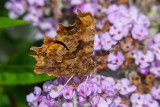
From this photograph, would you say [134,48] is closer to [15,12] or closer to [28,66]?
[28,66]

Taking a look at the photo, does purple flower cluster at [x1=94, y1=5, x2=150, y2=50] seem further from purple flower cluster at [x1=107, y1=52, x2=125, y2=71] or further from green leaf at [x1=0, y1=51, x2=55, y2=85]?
green leaf at [x1=0, y1=51, x2=55, y2=85]

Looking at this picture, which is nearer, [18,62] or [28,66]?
[28,66]

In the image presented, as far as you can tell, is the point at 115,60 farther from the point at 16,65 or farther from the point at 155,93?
the point at 16,65

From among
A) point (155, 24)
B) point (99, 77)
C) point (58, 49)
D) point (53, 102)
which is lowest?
point (53, 102)

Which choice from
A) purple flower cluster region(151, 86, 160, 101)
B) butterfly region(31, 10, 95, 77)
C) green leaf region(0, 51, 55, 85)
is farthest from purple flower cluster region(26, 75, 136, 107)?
purple flower cluster region(151, 86, 160, 101)

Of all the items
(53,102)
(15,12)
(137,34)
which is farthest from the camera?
(15,12)

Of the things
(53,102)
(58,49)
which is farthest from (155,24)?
(53,102)
